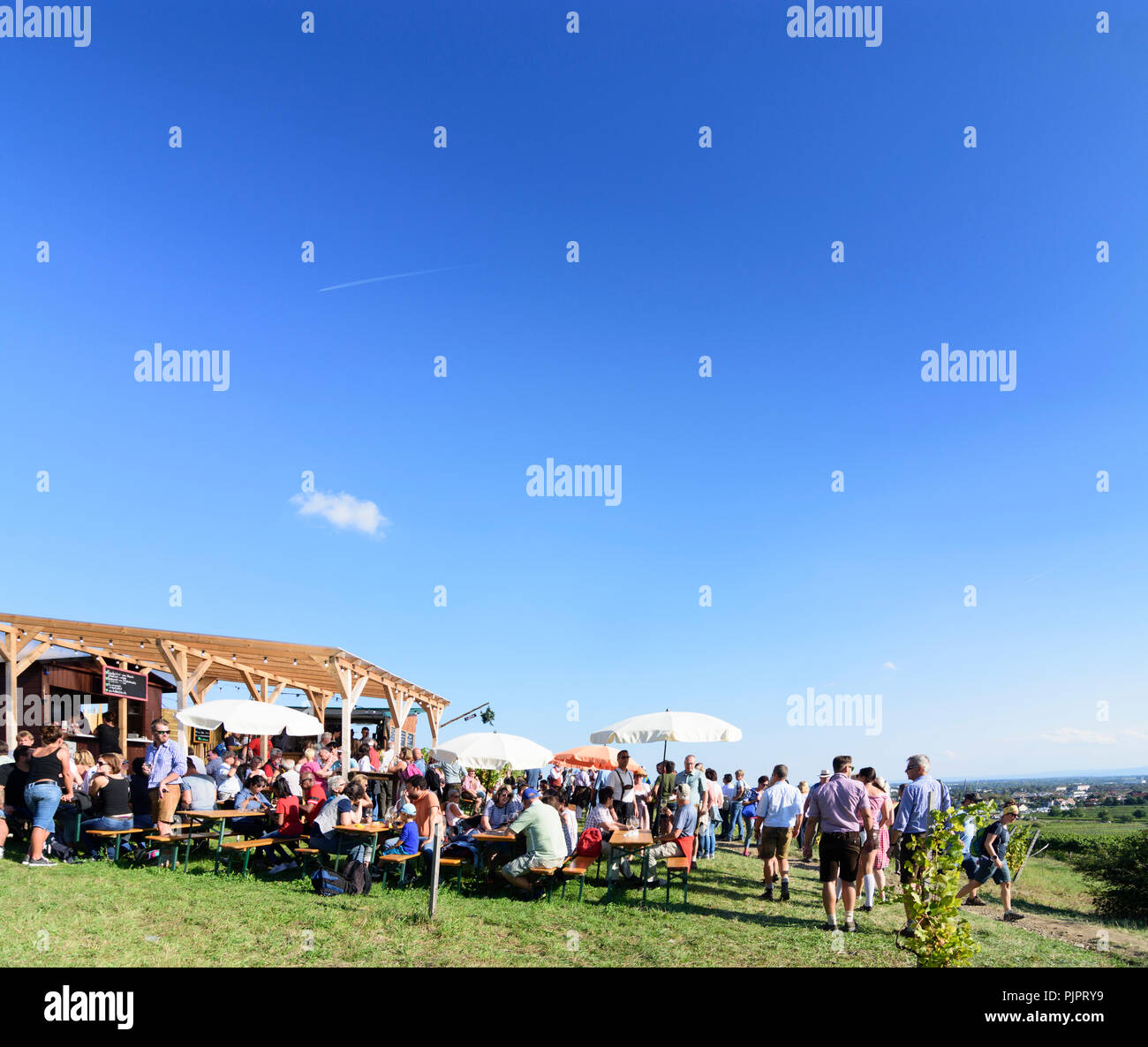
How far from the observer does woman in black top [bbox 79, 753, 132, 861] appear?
9758 millimetres

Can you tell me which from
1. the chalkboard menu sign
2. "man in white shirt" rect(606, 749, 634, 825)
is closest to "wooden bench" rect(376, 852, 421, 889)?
"man in white shirt" rect(606, 749, 634, 825)

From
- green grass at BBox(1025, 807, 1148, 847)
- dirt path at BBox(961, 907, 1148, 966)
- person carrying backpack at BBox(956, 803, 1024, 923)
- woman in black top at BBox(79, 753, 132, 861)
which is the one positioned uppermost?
woman in black top at BBox(79, 753, 132, 861)

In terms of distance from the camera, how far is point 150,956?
5727 millimetres

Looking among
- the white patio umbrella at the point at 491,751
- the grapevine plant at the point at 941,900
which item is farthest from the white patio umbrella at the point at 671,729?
the grapevine plant at the point at 941,900

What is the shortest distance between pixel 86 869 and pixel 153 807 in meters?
1.18

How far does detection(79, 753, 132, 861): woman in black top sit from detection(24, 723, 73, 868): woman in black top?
482mm

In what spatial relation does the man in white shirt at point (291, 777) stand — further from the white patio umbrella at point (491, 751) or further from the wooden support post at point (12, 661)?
the wooden support post at point (12, 661)

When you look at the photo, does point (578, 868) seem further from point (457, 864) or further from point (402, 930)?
point (402, 930)

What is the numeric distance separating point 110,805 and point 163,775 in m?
0.65

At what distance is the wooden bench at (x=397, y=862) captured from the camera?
28.0ft

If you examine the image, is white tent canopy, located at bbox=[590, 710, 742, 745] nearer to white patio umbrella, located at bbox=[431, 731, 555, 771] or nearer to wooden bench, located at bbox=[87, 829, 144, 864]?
white patio umbrella, located at bbox=[431, 731, 555, 771]

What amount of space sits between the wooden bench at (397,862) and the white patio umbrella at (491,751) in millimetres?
3145

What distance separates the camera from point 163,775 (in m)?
10.2
